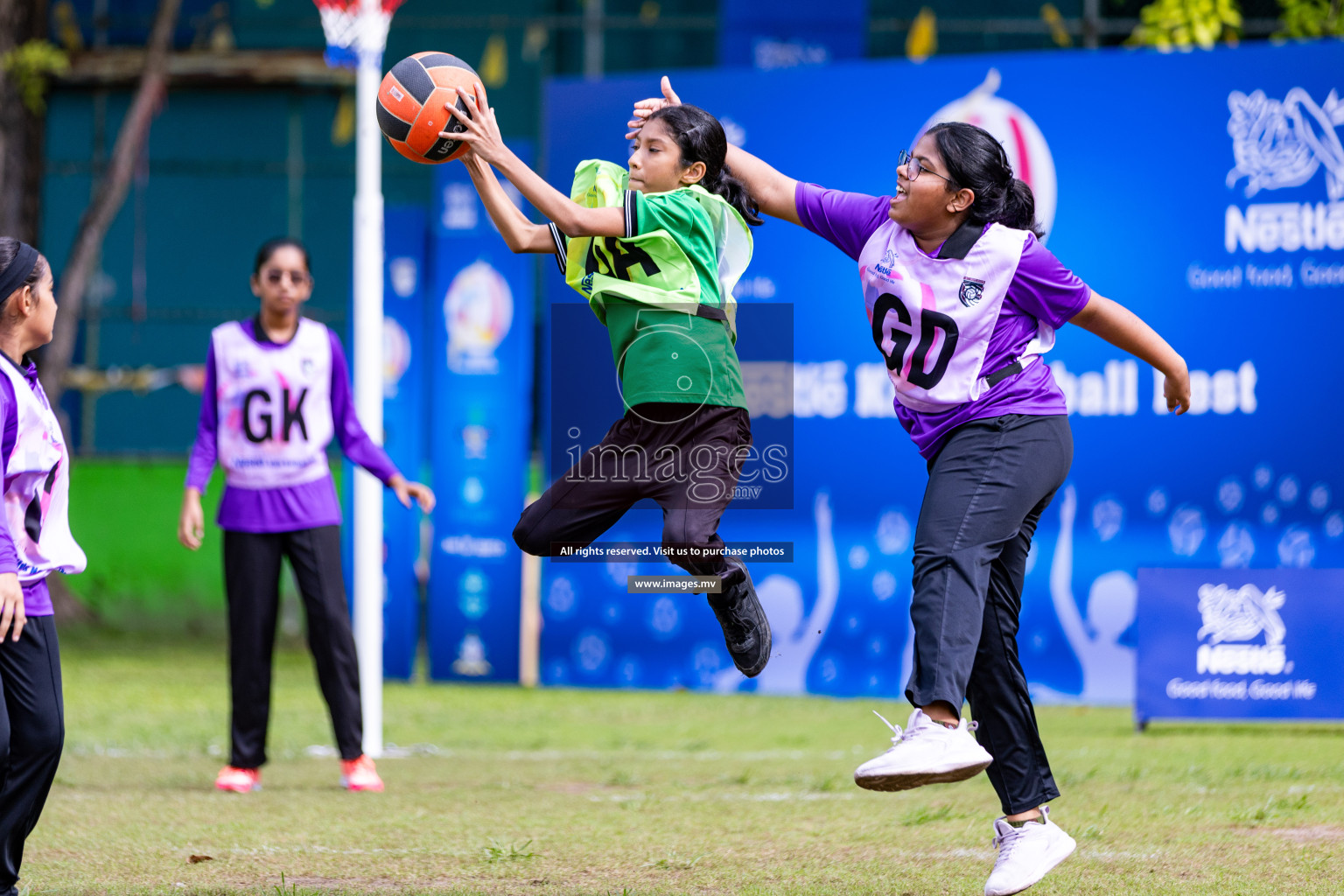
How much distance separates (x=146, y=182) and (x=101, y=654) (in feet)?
23.5

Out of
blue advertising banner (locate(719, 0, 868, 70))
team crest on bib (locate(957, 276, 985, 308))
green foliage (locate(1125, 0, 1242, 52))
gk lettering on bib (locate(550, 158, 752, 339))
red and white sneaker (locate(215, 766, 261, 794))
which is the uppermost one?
blue advertising banner (locate(719, 0, 868, 70))

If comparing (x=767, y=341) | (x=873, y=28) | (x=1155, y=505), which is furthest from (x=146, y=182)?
(x=1155, y=505)

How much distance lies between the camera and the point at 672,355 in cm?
459

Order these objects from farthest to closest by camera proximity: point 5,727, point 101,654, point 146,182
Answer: point 146,182
point 101,654
point 5,727

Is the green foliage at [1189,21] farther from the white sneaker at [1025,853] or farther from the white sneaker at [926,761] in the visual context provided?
the white sneaker at [926,761]

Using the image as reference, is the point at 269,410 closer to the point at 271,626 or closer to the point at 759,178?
the point at 271,626

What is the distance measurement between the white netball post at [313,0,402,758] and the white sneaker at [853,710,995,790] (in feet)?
14.0

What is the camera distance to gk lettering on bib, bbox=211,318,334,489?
21.4 ft

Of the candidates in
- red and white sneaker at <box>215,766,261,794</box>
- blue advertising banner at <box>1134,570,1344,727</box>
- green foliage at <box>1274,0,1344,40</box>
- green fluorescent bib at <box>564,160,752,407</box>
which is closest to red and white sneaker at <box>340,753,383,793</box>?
red and white sneaker at <box>215,766,261,794</box>

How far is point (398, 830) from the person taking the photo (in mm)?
5629

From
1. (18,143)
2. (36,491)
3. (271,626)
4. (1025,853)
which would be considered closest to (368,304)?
(271,626)

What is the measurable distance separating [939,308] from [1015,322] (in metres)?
0.25

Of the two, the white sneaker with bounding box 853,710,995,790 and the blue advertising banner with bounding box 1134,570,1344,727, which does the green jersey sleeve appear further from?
the blue advertising banner with bounding box 1134,570,1344,727

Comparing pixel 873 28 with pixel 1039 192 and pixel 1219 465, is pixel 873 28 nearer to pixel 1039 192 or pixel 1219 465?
pixel 1039 192
